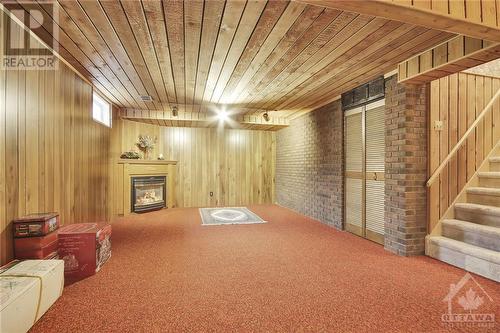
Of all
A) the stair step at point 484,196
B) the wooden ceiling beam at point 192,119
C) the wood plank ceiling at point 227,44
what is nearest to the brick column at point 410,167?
the wood plank ceiling at point 227,44

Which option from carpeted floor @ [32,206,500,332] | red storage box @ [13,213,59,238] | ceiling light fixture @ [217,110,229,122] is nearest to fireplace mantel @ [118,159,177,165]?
ceiling light fixture @ [217,110,229,122]

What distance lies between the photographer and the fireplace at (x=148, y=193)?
5.57 meters

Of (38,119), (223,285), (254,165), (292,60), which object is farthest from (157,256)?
(254,165)

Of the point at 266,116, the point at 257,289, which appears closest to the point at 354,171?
the point at 266,116

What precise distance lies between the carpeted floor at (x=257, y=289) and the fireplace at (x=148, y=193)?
2.15 meters

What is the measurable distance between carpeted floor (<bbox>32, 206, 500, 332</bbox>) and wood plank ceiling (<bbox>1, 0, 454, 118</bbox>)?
87.8 inches

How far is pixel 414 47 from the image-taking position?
8.13 feet

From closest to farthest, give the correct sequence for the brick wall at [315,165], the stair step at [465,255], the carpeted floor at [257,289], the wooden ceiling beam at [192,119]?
the carpeted floor at [257,289] < the stair step at [465,255] < the brick wall at [315,165] < the wooden ceiling beam at [192,119]

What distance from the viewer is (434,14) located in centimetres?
155

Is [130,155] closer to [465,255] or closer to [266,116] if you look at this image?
[266,116]

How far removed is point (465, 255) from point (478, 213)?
0.61 meters

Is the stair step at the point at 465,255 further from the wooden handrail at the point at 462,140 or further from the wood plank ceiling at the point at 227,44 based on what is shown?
the wood plank ceiling at the point at 227,44

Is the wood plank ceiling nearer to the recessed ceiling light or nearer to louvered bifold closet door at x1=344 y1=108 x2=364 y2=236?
the recessed ceiling light

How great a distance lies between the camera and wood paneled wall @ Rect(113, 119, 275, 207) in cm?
659
